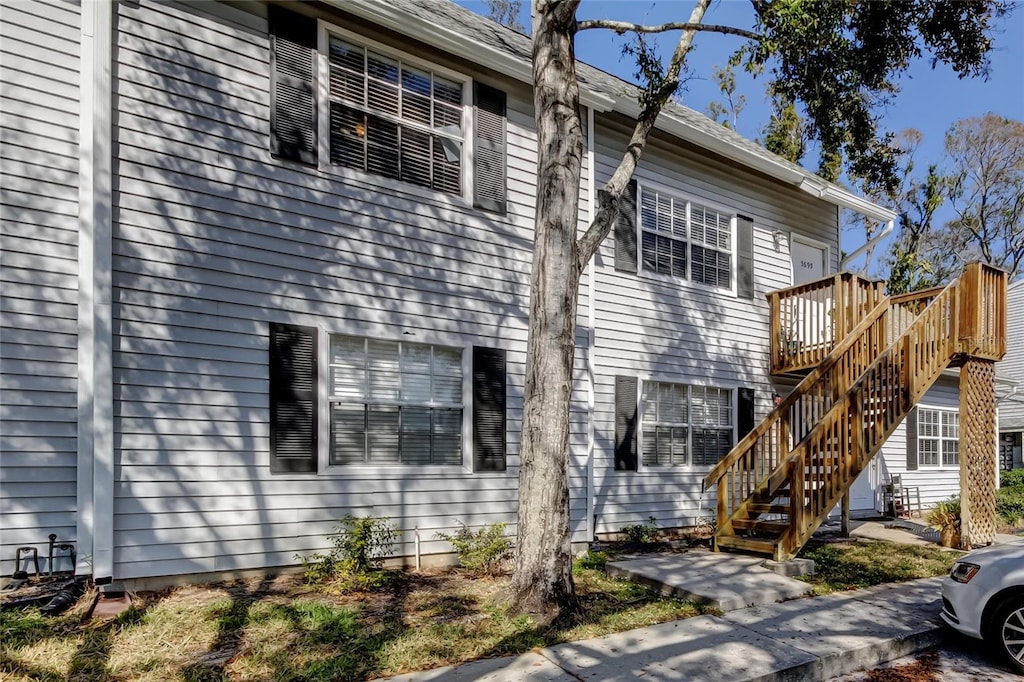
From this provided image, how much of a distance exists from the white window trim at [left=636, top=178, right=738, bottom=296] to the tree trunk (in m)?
3.89

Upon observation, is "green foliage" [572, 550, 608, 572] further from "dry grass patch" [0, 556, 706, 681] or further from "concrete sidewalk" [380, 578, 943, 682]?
"concrete sidewalk" [380, 578, 943, 682]

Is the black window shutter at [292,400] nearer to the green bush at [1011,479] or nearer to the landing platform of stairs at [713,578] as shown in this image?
the landing platform of stairs at [713,578]

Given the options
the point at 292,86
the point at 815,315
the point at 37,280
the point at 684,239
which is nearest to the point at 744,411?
the point at 815,315

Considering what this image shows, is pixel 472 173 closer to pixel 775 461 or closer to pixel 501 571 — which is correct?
pixel 501 571

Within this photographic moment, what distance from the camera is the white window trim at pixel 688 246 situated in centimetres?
927

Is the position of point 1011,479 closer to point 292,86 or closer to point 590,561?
point 590,561

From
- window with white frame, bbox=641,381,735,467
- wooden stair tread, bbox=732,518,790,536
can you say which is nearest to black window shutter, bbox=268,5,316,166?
window with white frame, bbox=641,381,735,467

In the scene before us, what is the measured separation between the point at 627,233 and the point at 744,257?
271cm

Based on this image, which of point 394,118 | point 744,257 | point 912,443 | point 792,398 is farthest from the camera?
point 912,443

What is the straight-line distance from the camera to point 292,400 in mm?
6164

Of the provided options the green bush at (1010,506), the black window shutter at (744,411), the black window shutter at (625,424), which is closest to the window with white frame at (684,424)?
the black window shutter at (744,411)

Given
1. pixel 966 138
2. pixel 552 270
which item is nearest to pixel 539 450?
pixel 552 270

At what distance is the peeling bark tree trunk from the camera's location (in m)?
5.09

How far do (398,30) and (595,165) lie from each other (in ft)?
10.7
